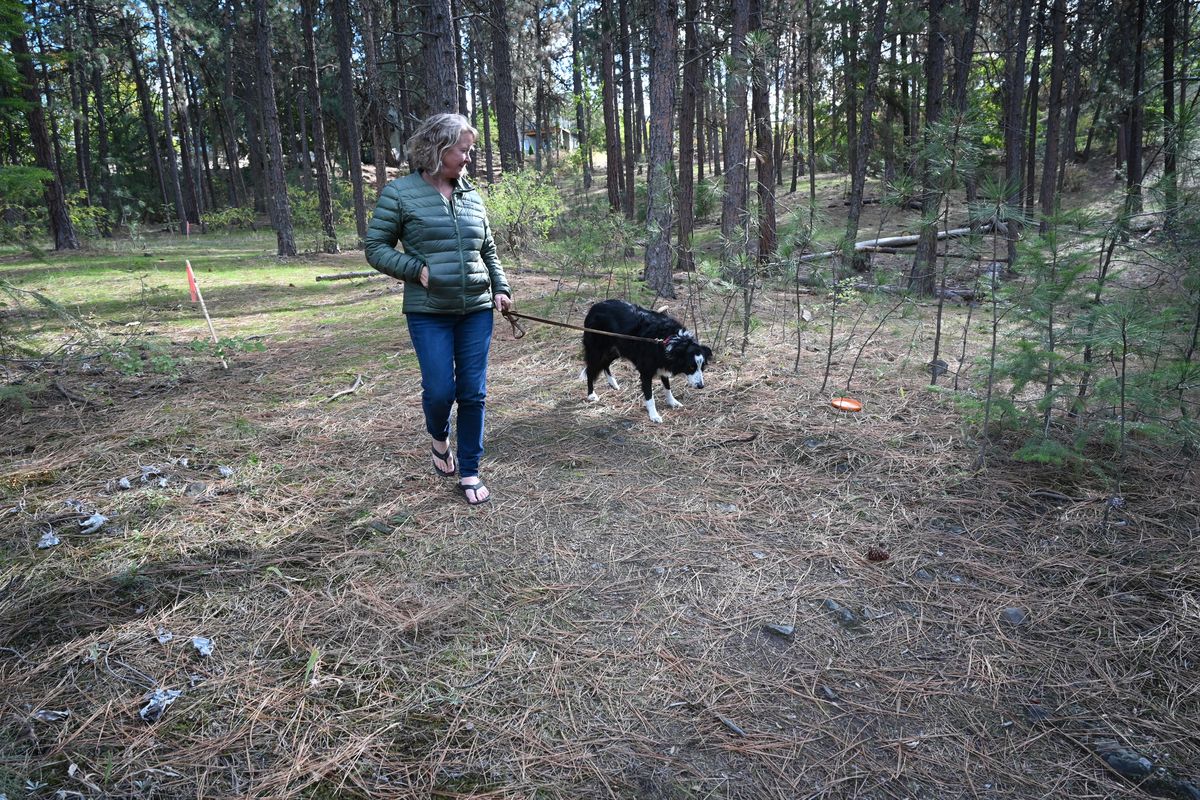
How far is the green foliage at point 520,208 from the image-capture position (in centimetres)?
1219

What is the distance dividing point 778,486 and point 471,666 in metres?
2.29

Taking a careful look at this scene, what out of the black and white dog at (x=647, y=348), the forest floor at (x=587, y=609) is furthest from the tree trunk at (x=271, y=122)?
the black and white dog at (x=647, y=348)

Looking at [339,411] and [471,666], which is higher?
[339,411]

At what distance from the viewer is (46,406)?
185 inches

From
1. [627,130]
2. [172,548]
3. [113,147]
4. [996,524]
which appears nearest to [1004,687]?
[996,524]

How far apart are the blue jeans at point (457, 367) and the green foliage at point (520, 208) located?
9.11m


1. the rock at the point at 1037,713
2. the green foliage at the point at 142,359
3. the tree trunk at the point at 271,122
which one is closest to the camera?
the rock at the point at 1037,713

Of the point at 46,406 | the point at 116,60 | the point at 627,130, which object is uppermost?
the point at 116,60

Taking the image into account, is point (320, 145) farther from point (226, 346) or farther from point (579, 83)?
point (579, 83)

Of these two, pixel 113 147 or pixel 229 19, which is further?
pixel 113 147

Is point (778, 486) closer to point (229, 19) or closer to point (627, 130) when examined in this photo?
point (627, 130)

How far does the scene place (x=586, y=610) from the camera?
2.79m

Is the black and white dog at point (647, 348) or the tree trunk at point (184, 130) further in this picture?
the tree trunk at point (184, 130)

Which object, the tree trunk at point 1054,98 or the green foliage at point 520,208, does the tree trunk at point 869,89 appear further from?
the green foliage at point 520,208
